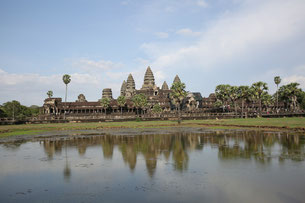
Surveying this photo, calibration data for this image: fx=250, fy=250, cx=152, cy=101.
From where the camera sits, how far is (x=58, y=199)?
1152cm

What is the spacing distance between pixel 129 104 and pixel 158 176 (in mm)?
96097

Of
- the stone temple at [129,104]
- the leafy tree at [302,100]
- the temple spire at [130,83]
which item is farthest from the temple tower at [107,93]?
the leafy tree at [302,100]

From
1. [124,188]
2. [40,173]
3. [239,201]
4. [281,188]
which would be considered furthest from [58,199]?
[281,188]

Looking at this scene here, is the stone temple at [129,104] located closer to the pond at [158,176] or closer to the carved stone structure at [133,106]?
the carved stone structure at [133,106]

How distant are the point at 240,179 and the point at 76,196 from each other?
8.71m

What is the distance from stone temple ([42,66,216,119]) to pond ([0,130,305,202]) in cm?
6646

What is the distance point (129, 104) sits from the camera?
11038cm

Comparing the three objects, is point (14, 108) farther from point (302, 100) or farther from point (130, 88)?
point (302, 100)

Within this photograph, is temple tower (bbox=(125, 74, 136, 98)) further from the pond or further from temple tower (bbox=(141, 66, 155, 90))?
the pond

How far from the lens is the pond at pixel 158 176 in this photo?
1162 cm

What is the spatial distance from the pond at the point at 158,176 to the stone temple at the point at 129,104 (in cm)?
6646

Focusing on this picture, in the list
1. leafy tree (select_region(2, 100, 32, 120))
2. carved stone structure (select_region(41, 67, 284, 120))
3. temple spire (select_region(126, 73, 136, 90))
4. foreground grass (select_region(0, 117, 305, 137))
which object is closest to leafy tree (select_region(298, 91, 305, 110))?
carved stone structure (select_region(41, 67, 284, 120))

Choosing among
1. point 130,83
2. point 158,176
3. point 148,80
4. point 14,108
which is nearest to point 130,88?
point 130,83

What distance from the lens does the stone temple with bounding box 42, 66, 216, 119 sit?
10306cm
